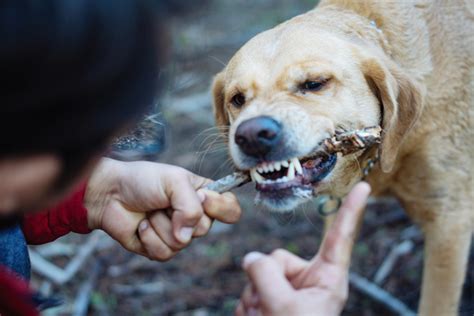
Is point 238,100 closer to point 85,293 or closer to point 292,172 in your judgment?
point 292,172

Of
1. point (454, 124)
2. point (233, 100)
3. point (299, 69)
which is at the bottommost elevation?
point (454, 124)

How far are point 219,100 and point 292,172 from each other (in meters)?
0.94

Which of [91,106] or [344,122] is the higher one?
[91,106]

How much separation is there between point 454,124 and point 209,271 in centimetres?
181

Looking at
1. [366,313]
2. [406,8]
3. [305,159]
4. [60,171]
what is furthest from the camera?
[366,313]

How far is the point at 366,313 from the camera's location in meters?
4.00

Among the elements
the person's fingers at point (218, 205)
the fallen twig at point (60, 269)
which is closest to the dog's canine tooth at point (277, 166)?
the person's fingers at point (218, 205)

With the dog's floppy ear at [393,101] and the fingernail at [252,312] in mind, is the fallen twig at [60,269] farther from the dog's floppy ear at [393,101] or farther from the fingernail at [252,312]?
the fingernail at [252,312]

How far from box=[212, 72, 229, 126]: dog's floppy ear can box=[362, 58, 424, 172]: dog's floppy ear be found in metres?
0.82

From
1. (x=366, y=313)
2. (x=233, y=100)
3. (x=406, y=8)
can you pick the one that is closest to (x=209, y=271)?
(x=366, y=313)

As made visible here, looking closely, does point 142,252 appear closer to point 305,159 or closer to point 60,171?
point 305,159

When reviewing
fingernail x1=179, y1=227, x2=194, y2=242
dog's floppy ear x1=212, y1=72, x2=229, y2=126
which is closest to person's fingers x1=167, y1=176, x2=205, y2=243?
fingernail x1=179, y1=227, x2=194, y2=242

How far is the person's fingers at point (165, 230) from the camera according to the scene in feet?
8.59

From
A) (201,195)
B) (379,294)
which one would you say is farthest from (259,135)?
(379,294)
